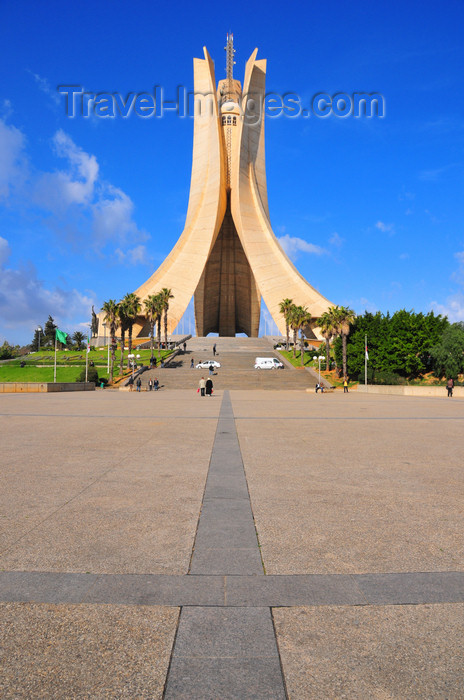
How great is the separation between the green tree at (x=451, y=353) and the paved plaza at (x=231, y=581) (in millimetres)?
35281

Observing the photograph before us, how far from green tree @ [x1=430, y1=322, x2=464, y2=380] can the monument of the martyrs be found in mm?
22659

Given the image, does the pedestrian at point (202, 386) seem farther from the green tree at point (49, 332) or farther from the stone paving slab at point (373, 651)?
the green tree at point (49, 332)

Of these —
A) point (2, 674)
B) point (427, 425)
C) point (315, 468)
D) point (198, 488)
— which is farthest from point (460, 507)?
point (427, 425)

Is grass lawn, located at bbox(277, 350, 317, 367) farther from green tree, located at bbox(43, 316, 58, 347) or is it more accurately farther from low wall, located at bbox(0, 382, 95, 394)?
green tree, located at bbox(43, 316, 58, 347)

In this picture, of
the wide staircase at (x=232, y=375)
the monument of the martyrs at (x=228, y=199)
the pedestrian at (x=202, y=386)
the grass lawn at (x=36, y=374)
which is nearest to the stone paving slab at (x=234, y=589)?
the pedestrian at (x=202, y=386)

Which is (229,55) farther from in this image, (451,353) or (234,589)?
(234,589)

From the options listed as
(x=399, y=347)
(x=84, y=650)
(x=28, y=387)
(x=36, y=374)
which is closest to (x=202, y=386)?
(x=28, y=387)

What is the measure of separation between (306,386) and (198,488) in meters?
29.0

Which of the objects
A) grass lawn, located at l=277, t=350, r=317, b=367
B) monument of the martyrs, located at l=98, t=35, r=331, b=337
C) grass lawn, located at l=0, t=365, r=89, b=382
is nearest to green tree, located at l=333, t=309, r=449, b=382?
grass lawn, located at l=277, t=350, r=317, b=367

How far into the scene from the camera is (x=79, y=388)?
30094 millimetres

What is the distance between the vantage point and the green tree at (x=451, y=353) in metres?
38.2

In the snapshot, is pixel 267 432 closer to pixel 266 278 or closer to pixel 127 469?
pixel 127 469

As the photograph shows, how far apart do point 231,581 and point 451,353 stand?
129ft

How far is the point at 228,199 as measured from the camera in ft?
233
